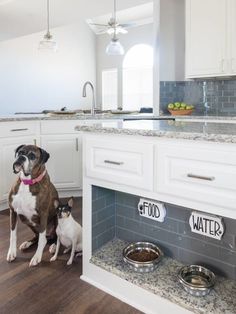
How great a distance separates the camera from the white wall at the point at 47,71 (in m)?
7.52

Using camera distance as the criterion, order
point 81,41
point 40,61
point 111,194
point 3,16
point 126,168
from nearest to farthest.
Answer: point 126,168 → point 111,194 → point 3,16 → point 40,61 → point 81,41

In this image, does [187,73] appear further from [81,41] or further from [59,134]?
[81,41]

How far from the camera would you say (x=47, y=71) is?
27.7 feet

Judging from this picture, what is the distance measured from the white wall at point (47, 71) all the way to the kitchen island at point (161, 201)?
19.1ft

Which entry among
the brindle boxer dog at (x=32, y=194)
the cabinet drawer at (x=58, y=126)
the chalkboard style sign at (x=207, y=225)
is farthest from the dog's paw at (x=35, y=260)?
the cabinet drawer at (x=58, y=126)

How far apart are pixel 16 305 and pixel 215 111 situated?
133 inches

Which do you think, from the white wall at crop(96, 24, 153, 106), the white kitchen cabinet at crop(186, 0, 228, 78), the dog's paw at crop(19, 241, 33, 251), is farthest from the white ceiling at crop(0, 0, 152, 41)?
the white wall at crop(96, 24, 153, 106)

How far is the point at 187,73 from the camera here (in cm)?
379

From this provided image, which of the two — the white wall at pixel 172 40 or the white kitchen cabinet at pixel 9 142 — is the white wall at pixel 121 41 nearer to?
the white wall at pixel 172 40

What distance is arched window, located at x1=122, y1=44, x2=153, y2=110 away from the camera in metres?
8.90

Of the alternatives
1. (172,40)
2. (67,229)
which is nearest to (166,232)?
(67,229)

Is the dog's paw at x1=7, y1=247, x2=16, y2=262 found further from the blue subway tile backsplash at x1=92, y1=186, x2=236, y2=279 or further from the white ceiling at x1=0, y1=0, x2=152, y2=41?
the white ceiling at x1=0, y1=0, x2=152, y2=41

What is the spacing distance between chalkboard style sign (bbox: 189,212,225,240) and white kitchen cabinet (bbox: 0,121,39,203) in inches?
80.5

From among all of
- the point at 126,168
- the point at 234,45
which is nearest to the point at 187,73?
the point at 234,45
